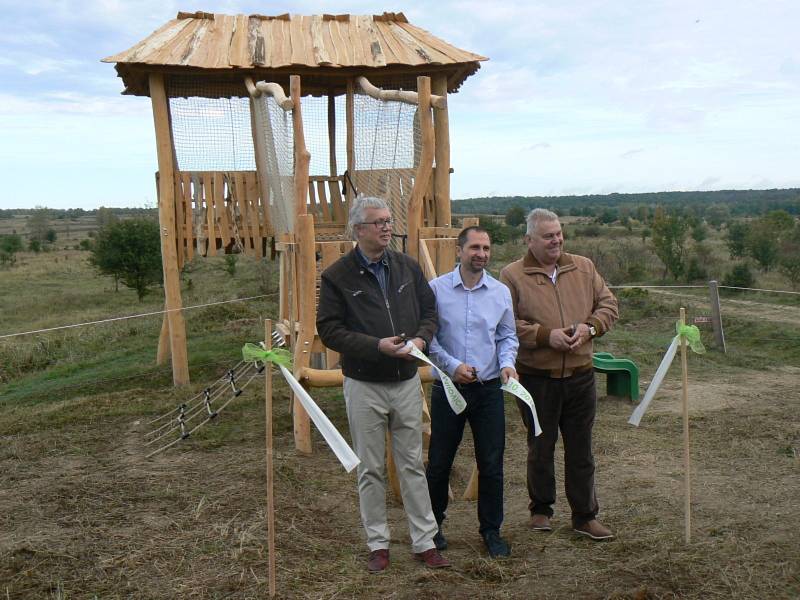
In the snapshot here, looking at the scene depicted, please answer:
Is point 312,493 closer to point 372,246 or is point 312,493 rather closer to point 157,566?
point 157,566

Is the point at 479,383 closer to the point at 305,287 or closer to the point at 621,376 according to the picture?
the point at 305,287

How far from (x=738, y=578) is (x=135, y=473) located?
4474mm

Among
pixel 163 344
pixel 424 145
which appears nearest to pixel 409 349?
pixel 424 145

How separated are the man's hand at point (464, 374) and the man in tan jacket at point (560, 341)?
1.54ft

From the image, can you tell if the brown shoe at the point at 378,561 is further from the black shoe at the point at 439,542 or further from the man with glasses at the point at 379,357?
the black shoe at the point at 439,542

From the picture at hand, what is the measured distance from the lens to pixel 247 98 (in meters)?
10.0

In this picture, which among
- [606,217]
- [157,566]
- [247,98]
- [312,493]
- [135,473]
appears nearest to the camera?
[157,566]

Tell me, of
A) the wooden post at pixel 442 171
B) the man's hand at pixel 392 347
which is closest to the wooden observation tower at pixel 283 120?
the wooden post at pixel 442 171

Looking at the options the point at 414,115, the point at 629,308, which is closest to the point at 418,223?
the point at 414,115

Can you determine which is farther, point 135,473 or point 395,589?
point 135,473

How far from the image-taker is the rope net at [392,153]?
7.66 meters

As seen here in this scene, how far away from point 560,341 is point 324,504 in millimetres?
2296

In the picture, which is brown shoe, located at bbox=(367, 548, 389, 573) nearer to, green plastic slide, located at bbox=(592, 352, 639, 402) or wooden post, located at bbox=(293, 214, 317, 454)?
wooden post, located at bbox=(293, 214, 317, 454)

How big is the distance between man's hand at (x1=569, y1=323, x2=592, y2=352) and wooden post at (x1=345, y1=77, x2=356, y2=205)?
18.1 feet
